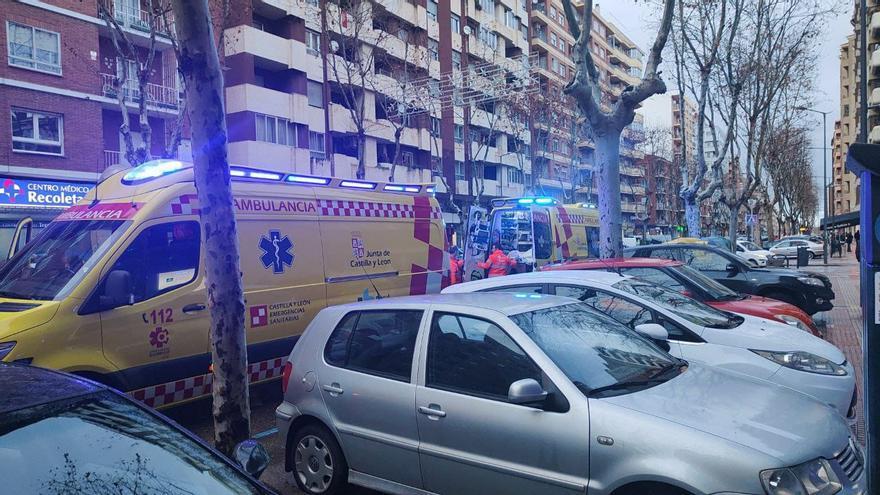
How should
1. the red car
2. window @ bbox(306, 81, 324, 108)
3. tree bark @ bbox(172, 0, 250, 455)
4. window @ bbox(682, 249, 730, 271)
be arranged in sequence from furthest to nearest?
1. window @ bbox(306, 81, 324, 108)
2. window @ bbox(682, 249, 730, 271)
3. the red car
4. tree bark @ bbox(172, 0, 250, 455)

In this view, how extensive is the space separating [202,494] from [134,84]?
74.5 feet

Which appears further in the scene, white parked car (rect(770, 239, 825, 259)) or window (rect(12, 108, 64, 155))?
white parked car (rect(770, 239, 825, 259))

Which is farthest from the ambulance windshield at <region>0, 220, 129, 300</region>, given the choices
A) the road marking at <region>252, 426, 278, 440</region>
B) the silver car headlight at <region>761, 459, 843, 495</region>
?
the silver car headlight at <region>761, 459, 843, 495</region>

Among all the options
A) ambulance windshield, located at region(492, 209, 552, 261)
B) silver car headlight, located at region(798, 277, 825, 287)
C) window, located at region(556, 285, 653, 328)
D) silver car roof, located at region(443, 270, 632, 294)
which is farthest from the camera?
ambulance windshield, located at region(492, 209, 552, 261)

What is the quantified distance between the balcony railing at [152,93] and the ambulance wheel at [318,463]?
19.3 meters

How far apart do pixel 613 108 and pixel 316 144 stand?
1859 cm

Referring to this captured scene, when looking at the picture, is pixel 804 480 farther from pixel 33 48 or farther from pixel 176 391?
pixel 33 48

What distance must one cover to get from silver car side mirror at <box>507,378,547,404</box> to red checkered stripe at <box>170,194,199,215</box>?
162 inches

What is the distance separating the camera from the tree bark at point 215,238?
4.52 metres

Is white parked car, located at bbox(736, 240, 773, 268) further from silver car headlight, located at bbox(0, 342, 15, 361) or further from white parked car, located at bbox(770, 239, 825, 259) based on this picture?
silver car headlight, located at bbox(0, 342, 15, 361)

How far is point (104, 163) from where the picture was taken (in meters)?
20.5

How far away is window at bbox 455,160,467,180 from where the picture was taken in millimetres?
39522

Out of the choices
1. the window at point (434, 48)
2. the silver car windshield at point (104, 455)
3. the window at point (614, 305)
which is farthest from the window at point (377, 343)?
the window at point (434, 48)

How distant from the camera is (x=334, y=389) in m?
4.24
